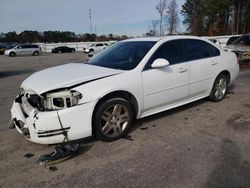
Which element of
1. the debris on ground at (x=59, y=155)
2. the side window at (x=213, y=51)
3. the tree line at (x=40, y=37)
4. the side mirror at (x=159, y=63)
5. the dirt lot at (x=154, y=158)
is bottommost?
the dirt lot at (x=154, y=158)

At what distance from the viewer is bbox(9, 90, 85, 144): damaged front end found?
347 centimetres

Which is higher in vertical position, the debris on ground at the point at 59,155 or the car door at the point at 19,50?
the car door at the point at 19,50

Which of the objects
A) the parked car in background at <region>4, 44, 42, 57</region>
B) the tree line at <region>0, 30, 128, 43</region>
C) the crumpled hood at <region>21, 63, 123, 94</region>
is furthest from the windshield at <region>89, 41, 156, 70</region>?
the tree line at <region>0, 30, 128, 43</region>

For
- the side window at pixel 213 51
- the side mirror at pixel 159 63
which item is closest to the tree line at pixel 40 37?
the side window at pixel 213 51

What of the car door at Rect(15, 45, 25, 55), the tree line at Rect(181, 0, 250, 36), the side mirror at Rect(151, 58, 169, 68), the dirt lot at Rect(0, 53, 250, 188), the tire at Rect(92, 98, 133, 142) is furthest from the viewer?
the tree line at Rect(181, 0, 250, 36)

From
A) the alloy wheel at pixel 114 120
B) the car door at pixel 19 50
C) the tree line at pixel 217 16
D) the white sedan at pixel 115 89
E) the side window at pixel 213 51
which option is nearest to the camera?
the white sedan at pixel 115 89

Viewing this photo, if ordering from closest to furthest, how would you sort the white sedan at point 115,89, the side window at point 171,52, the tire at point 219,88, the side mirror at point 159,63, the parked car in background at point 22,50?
the white sedan at point 115,89, the side mirror at point 159,63, the side window at point 171,52, the tire at point 219,88, the parked car in background at point 22,50

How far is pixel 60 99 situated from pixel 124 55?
5.54 ft

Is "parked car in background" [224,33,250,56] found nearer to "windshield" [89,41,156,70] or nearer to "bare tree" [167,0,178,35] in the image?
"windshield" [89,41,156,70]

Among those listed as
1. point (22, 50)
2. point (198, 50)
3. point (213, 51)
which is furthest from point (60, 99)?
point (22, 50)

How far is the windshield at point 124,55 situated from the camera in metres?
4.46

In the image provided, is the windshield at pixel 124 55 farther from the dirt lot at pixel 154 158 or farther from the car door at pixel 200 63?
the dirt lot at pixel 154 158

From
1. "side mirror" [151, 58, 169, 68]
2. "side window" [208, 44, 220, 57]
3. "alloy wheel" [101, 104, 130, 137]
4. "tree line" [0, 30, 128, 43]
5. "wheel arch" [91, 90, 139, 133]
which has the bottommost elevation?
"alloy wheel" [101, 104, 130, 137]

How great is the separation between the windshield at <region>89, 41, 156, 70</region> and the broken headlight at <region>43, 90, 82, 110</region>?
1.09m
